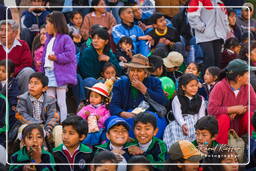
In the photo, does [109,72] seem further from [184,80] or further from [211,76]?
[211,76]

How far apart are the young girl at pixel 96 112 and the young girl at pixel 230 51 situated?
1880 millimetres

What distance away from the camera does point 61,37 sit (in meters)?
7.47

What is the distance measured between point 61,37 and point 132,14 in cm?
134

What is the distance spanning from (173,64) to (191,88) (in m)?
1.00

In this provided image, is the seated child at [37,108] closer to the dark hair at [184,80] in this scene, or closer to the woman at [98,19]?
the dark hair at [184,80]

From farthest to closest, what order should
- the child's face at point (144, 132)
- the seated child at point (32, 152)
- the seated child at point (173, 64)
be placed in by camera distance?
the seated child at point (173, 64) → the child's face at point (144, 132) → the seated child at point (32, 152)

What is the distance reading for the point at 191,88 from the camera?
7180 millimetres

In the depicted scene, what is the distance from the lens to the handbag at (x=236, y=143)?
6.73 metres

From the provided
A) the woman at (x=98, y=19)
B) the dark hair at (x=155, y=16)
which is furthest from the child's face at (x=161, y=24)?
the woman at (x=98, y=19)

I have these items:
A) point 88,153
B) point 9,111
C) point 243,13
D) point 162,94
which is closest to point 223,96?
point 162,94

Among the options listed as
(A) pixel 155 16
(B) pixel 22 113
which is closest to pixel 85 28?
(A) pixel 155 16

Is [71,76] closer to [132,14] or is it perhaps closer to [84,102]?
[84,102]

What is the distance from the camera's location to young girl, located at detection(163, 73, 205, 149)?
275 inches

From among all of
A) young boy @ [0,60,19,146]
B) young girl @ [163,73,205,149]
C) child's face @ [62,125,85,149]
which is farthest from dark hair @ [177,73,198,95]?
young boy @ [0,60,19,146]
